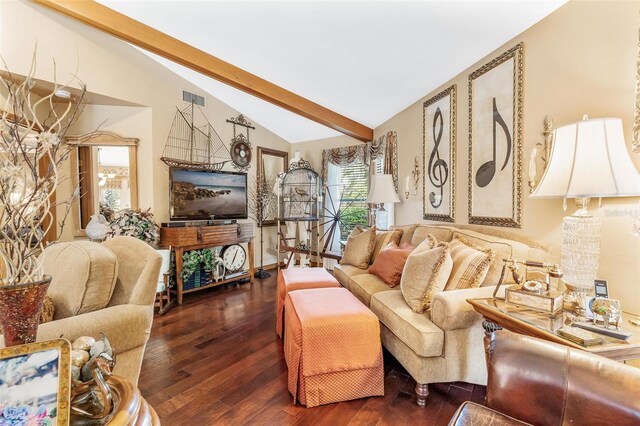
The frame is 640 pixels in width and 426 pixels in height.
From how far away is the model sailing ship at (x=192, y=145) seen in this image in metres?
3.99

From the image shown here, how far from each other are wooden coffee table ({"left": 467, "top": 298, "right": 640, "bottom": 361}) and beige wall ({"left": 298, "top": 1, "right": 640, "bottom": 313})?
452 millimetres

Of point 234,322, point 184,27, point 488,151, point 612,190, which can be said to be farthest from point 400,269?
point 184,27

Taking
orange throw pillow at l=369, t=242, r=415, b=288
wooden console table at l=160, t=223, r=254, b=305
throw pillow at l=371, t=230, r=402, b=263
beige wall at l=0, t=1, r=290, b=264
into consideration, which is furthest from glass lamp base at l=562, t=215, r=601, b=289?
beige wall at l=0, t=1, r=290, b=264

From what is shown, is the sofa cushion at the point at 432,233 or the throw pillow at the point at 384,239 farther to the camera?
the throw pillow at the point at 384,239

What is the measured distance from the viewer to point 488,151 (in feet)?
7.97

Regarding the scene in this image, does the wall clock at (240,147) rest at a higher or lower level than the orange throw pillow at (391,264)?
higher

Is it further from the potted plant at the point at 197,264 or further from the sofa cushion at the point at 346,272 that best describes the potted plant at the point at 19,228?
the potted plant at the point at 197,264

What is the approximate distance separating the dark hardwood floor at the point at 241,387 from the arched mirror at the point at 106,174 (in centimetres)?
178

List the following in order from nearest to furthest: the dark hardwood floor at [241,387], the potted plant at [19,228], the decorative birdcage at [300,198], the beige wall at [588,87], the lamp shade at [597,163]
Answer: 1. the potted plant at [19,228]
2. the lamp shade at [597,163]
3. the beige wall at [588,87]
4. the dark hardwood floor at [241,387]
5. the decorative birdcage at [300,198]

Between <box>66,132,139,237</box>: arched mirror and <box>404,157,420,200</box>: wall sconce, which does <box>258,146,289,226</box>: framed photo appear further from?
<box>404,157,420,200</box>: wall sconce

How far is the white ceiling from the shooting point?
1.98 meters

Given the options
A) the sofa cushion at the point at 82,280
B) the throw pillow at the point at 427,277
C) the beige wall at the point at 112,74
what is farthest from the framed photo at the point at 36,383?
the beige wall at the point at 112,74

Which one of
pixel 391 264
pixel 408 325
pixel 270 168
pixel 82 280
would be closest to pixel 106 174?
pixel 270 168

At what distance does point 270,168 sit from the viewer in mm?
5383
